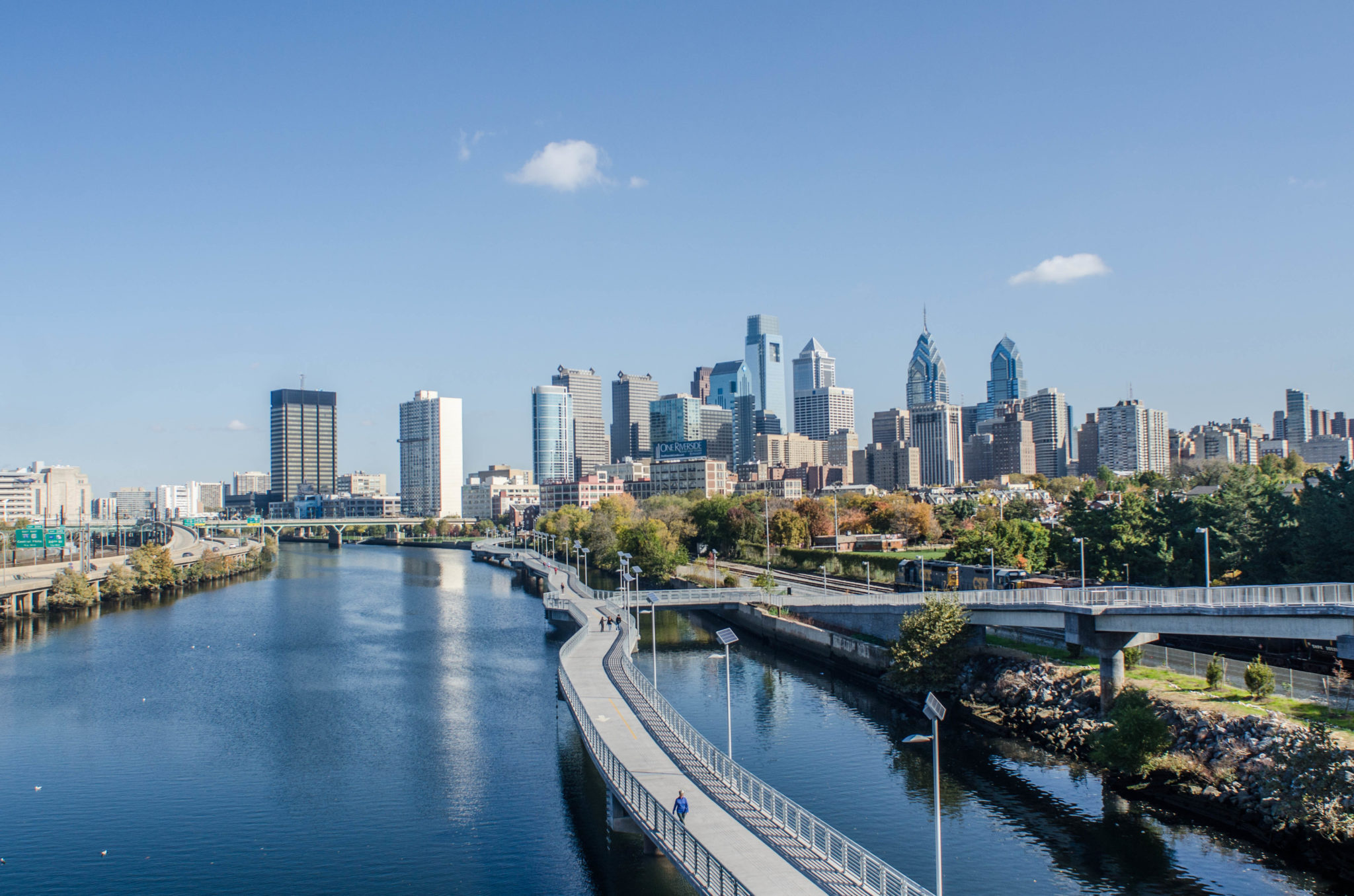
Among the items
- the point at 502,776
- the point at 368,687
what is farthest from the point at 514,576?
the point at 502,776

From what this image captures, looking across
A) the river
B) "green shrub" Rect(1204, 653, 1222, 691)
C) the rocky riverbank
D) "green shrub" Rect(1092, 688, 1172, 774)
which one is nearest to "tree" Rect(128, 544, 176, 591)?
the river

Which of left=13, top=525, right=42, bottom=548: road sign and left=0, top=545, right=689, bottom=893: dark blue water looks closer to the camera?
left=0, top=545, right=689, bottom=893: dark blue water

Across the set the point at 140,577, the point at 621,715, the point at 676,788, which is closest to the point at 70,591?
the point at 140,577

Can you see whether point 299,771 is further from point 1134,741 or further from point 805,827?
point 1134,741

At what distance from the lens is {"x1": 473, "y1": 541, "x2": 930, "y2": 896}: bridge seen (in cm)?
2477

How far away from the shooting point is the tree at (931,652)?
5366 cm

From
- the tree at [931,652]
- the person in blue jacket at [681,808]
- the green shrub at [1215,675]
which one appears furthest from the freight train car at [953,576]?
the person in blue jacket at [681,808]

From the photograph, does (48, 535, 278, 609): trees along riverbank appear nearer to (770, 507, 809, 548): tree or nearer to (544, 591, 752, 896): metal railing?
(770, 507, 809, 548): tree

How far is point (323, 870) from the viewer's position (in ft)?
104

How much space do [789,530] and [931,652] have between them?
62958 millimetres

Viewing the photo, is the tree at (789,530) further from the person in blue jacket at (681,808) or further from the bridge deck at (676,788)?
the person in blue jacket at (681,808)

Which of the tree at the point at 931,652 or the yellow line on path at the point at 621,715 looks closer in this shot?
the yellow line on path at the point at 621,715

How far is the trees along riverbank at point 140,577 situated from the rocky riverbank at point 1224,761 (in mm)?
97076

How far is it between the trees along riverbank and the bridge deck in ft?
253
